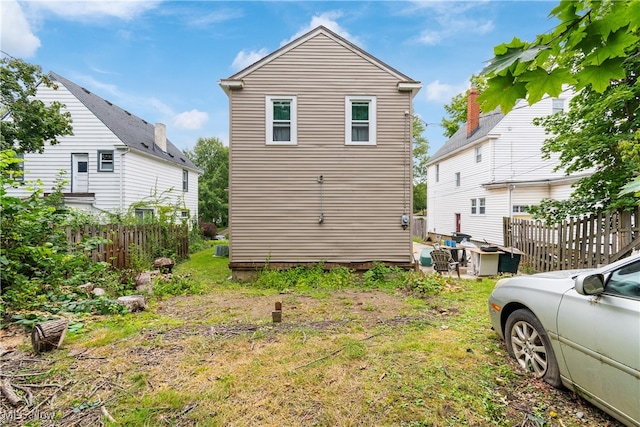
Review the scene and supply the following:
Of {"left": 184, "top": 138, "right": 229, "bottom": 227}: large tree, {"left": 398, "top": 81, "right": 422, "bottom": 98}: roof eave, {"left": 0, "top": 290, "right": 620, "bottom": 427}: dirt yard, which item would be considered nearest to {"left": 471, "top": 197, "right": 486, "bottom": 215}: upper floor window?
{"left": 398, "top": 81, "right": 422, "bottom": 98}: roof eave

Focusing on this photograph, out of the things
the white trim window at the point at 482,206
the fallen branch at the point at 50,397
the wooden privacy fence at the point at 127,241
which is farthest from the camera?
the white trim window at the point at 482,206

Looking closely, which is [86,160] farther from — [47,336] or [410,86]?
[410,86]

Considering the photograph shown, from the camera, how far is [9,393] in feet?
9.07

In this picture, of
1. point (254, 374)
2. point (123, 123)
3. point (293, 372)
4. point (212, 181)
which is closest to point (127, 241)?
point (254, 374)

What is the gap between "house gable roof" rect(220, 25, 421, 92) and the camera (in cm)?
808

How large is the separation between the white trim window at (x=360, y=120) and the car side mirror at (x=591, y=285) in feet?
21.2

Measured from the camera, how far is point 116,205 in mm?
13523

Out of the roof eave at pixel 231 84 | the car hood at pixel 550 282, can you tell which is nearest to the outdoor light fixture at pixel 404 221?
the car hood at pixel 550 282

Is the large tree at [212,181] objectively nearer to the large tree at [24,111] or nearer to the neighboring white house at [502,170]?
the large tree at [24,111]

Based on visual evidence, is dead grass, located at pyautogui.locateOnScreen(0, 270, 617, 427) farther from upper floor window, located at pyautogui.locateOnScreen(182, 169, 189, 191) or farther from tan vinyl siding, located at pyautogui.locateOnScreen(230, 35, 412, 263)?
upper floor window, located at pyautogui.locateOnScreen(182, 169, 189, 191)

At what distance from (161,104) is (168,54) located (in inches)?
345

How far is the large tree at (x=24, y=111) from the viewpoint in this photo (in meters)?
10.2

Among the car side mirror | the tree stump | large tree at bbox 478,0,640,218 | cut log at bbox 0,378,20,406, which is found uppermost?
large tree at bbox 478,0,640,218

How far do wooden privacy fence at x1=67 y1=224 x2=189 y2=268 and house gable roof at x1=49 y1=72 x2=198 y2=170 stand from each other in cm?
610
